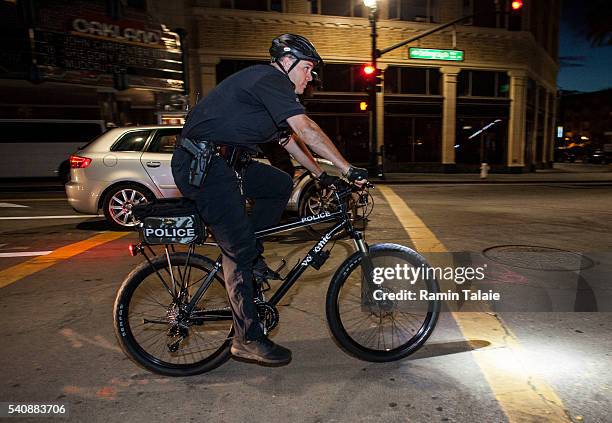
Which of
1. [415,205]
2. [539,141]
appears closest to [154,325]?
[415,205]

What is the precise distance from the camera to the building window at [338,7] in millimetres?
22594

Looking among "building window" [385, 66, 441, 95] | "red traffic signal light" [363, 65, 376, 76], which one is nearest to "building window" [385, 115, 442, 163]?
"building window" [385, 66, 441, 95]

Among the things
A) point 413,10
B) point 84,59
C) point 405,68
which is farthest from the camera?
point 413,10

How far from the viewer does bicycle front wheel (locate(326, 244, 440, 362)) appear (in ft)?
10.1

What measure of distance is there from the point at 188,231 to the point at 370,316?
4.84 feet

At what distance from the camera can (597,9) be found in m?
24.5

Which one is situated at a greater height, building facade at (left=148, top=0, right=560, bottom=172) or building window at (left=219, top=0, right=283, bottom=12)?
building window at (left=219, top=0, right=283, bottom=12)

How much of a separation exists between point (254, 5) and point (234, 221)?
21702 mm

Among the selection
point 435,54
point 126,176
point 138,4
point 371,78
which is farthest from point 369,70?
point 126,176

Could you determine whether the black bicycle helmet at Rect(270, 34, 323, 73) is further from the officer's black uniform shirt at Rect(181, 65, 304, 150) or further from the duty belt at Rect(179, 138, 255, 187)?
the duty belt at Rect(179, 138, 255, 187)

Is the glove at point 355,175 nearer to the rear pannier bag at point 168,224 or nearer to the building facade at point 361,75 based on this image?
the rear pannier bag at point 168,224

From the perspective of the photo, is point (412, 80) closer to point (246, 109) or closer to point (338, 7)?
point (338, 7)

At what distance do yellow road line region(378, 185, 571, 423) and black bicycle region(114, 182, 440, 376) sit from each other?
0.51m

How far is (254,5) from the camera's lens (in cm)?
2195
